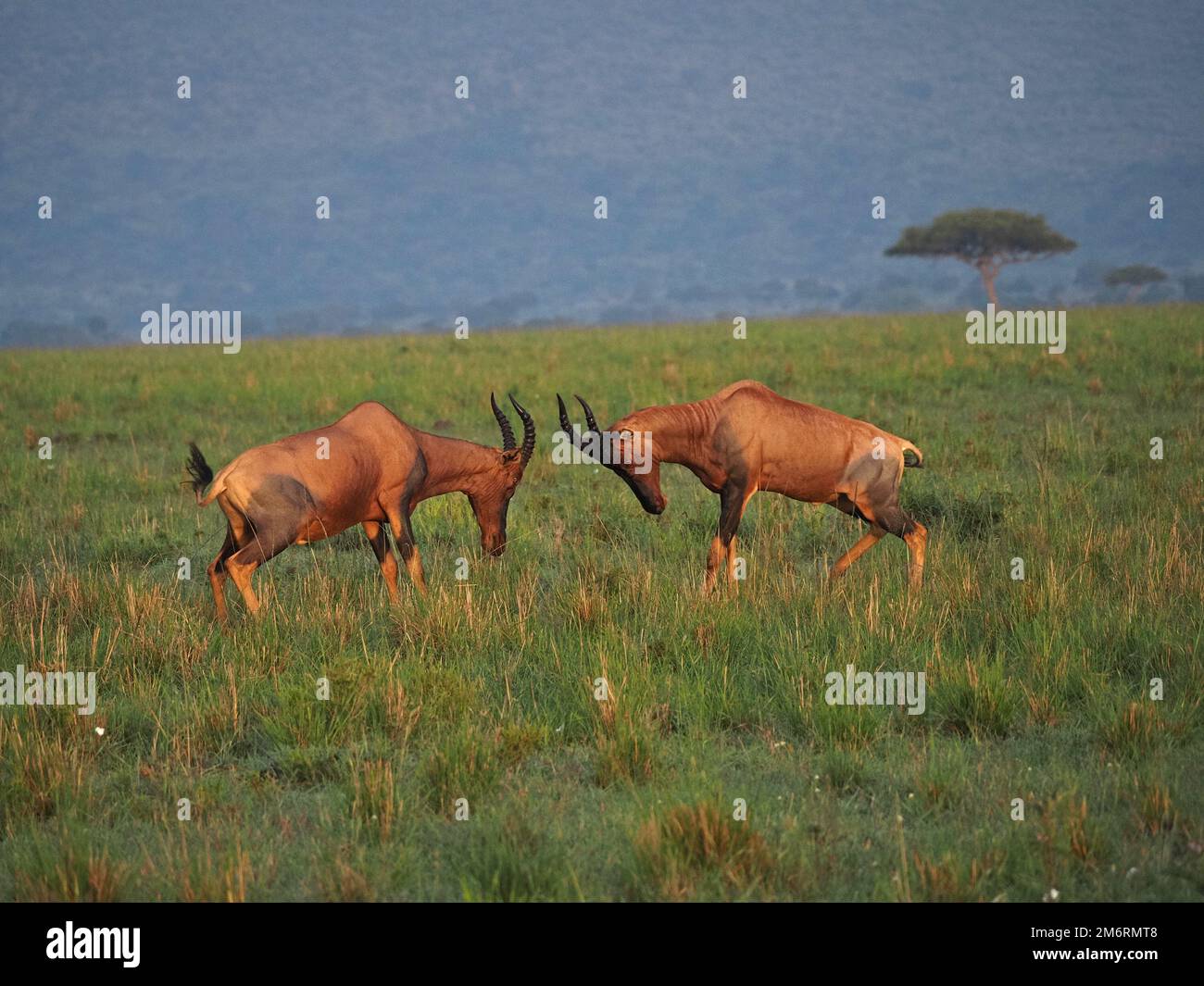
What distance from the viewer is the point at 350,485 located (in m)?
8.43

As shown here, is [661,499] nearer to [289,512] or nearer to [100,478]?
[289,512]

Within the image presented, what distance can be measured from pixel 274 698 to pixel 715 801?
8.98ft

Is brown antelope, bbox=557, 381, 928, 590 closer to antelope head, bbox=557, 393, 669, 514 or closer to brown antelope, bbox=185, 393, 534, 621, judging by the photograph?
antelope head, bbox=557, 393, 669, 514

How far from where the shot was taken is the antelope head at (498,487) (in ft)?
30.5

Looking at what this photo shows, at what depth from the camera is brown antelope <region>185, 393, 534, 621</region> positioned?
8039 millimetres

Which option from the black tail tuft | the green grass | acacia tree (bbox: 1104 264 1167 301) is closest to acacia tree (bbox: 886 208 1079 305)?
acacia tree (bbox: 1104 264 1167 301)

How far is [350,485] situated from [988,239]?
63920mm

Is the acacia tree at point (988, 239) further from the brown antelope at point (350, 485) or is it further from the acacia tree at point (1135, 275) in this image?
the brown antelope at point (350, 485)

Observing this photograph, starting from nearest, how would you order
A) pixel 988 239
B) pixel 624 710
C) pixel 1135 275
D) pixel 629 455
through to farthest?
pixel 624 710 < pixel 629 455 < pixel 988 239 < pixel 1135 275

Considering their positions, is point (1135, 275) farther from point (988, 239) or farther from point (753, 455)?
point (753, 455)

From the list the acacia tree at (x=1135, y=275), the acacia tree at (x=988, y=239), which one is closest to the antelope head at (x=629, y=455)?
the acacia tree at (x=988, y=239)

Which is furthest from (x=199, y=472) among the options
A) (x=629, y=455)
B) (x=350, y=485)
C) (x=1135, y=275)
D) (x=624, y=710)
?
(x=1135, y=275)

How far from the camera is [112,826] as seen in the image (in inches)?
221
